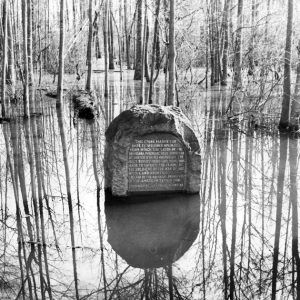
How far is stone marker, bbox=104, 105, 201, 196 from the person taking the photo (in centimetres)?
696

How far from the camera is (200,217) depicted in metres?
6.37

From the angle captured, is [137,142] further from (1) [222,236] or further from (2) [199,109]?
(2) [199,109]

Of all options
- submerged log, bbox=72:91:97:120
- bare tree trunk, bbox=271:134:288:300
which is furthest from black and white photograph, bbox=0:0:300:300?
submerged log, bbox=72:91:97:120

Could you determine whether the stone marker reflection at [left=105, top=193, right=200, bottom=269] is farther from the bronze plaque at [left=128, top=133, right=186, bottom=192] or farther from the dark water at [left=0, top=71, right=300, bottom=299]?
the bronze plaque at [left=128, top=133, right=186, bottom=192]

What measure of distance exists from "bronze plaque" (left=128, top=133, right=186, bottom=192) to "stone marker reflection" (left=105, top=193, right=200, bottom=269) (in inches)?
8.5

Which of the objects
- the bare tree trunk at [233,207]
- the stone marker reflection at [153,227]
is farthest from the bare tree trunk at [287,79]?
the stone marker reflection at [153,227]

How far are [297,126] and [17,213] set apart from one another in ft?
28.3

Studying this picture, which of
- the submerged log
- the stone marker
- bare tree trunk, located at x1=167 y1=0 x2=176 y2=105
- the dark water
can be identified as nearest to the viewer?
the dark water

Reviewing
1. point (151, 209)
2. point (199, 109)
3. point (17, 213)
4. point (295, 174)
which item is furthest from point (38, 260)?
point (199, 109)

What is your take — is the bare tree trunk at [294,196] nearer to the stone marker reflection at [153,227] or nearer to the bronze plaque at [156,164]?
the stone marker reflection at [153,227]

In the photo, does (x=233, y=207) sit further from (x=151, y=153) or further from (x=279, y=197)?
(x=151, y=153)

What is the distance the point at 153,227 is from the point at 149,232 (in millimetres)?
178

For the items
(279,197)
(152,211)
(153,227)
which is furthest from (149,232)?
(279,197)

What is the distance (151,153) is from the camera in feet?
23.4
